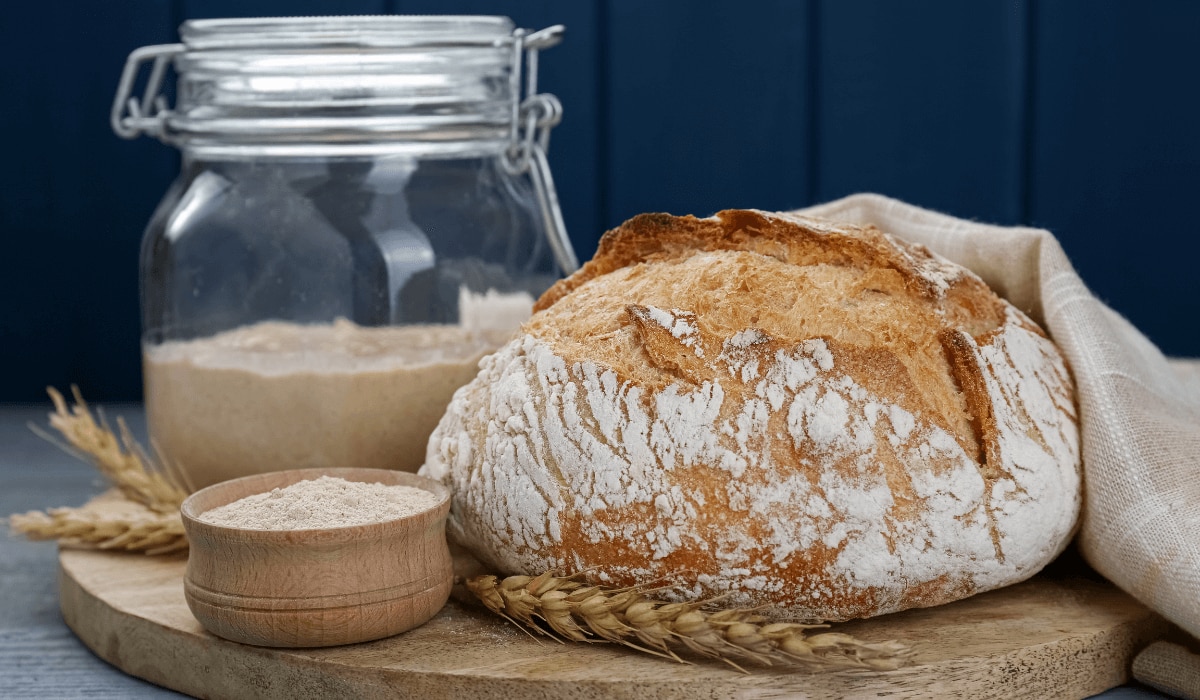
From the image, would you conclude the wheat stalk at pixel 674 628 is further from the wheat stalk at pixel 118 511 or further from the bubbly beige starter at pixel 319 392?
the wheat stalk at pixel 118 511

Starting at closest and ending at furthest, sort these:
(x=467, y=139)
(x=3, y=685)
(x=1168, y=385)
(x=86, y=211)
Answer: (x=3, y=685), (x=1168, y=385), (x=467, y=139), (x=86, y=211)

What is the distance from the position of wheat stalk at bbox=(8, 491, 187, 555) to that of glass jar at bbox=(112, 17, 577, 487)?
13cm

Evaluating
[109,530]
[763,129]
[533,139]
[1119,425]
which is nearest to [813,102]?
[763,129]

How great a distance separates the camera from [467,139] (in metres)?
1.51

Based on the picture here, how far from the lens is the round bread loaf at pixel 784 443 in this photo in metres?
1.07

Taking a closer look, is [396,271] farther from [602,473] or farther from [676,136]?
[676,136]

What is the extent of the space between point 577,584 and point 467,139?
64cm

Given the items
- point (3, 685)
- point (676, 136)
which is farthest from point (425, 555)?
point (676, 136)

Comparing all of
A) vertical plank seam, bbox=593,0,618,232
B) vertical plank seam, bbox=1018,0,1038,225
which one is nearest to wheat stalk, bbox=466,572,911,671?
vertical plank seam, bbox=593,0,618,232

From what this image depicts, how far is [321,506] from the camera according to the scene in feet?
3.64

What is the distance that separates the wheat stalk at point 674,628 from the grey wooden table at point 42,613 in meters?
0.30

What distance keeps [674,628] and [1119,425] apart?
0.49 m

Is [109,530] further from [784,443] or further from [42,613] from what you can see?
[784,443]

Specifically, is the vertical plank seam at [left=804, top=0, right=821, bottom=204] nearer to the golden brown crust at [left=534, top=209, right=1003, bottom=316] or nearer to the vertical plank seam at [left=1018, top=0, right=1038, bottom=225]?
the vertical plank seam at [left=1018, top=0, right=1038, bottom=225]
